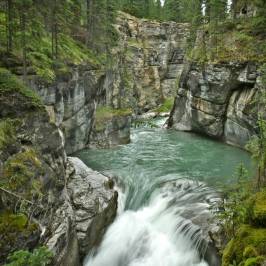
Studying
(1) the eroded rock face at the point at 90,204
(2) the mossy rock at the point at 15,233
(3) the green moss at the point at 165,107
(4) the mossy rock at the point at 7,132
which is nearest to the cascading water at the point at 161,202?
(1) the eroded rock face at the point at 90,204

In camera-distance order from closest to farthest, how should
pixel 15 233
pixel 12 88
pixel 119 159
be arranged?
pixel 15 233 < pixel 12 88 < pixel 119 159

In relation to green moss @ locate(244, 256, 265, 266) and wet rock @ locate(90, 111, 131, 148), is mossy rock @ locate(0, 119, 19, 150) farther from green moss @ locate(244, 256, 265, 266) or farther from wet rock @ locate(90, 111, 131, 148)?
wet rock @ locate(90, 111, 131, 148)

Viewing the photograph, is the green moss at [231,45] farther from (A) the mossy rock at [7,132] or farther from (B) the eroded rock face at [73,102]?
(A) the mossy rock at [7,132]

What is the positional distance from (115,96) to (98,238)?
29.8m

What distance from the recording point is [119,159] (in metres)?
25.9

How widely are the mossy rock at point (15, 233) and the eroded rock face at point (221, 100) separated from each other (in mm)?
21654

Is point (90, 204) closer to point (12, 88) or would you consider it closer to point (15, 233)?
point (15, 233)

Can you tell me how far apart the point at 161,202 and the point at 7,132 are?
9.18 m

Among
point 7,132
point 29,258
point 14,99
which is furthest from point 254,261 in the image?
point 14,99

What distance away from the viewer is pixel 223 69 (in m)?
32.6

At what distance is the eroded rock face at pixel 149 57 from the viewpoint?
55.4 m

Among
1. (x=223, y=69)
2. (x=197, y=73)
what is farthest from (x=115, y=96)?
(x=223, y=69)

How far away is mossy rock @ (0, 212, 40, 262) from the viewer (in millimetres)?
9945

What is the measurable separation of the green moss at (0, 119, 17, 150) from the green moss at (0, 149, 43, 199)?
60cm
